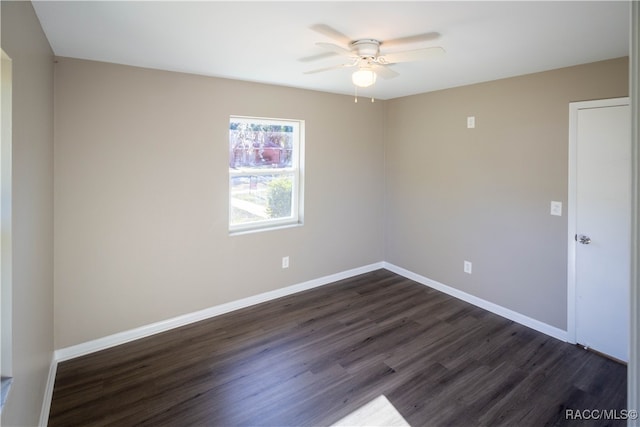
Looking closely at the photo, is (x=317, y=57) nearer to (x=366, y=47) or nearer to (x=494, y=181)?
(x=366, y=47)

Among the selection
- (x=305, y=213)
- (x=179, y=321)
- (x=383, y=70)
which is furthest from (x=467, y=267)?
Answer: (x=179, y=321)

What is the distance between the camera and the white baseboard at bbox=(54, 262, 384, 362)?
9.10 ft

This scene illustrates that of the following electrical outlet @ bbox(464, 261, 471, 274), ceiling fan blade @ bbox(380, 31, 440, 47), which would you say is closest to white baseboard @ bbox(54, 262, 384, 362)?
electrical outlet @ bbox(464, 261, 471, 274)

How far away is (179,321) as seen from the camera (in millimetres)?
3262

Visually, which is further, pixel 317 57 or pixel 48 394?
pixel 317 57

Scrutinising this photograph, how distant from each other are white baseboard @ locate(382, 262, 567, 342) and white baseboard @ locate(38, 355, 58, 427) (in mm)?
3800

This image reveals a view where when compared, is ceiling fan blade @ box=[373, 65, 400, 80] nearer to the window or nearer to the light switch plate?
the window

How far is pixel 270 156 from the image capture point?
12.6ft

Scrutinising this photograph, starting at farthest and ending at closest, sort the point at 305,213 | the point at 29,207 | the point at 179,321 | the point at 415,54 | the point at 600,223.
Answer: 1. the point at 305,213
2. the point at 179,321
3. the point at 600,223
4. the point at 415,54
5. the point at 29,207

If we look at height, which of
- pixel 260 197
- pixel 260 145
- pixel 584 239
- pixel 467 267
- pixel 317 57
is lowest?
pixel 467 267

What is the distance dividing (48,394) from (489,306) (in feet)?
12.9

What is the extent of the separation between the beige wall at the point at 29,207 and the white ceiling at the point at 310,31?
0.30m

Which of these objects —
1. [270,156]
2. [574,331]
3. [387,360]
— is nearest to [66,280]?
[270,156]

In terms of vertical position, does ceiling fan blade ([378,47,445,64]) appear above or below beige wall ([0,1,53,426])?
above
